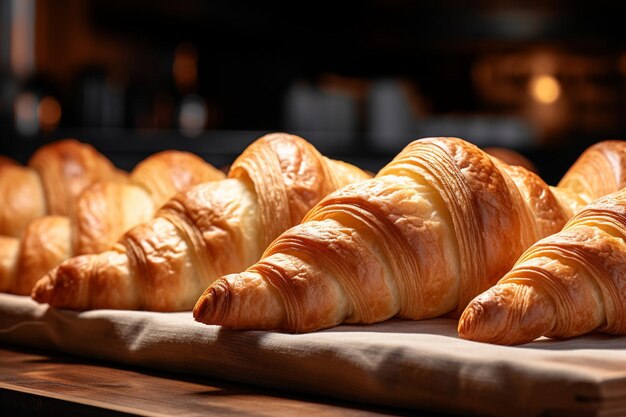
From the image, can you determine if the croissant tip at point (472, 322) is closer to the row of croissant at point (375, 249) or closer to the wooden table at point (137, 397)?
the row of croissant at point (375, 249)

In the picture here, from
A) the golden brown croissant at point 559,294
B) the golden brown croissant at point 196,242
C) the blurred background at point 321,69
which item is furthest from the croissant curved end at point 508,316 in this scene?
the blurred background at point 321,69

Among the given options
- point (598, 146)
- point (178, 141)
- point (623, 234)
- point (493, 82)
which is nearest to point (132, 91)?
point (178, 141)

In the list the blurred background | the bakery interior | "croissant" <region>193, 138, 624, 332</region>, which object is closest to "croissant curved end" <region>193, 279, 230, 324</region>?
"croissant" <region>193, 138, 624, 332</region>

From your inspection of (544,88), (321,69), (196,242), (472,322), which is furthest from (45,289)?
(321,69)

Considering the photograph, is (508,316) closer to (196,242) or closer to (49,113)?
(196,242)

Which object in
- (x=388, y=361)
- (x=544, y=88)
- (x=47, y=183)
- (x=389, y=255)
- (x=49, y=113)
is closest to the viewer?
(x=388, y=361)

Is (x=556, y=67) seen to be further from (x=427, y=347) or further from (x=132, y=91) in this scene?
(x=427, y=347)
